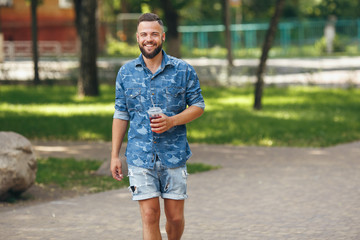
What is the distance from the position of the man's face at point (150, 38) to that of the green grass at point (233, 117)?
7.88 meters

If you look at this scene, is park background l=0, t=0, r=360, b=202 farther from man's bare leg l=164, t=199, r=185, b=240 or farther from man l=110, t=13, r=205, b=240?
man l=110, t=13, r=205, b=240

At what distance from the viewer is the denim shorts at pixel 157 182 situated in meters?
4.67

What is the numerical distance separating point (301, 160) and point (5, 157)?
15.4 feet

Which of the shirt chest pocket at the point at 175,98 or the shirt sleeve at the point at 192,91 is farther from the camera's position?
the shirt sleeve at the point at 192,91

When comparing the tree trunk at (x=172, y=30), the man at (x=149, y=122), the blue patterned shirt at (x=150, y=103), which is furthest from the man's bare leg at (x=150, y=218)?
the tree trunk at (x=172, y=30)

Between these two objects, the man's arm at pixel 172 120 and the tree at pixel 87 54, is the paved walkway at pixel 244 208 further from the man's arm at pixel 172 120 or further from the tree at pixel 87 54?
the tree at pixel 87 54

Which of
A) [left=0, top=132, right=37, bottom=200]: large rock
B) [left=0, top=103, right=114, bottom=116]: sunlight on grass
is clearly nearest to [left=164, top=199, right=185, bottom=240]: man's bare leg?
[left=0, top=132, right=37, bottom=200]: large rock

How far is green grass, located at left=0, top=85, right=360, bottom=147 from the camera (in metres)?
13.1

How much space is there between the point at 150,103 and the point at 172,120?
24cm

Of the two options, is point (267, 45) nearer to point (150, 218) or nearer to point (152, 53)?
point (152, 53)

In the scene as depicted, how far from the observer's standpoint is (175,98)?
4703 millimetres

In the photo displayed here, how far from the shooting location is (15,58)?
43406mm

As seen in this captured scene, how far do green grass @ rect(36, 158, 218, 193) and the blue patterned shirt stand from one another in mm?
4215

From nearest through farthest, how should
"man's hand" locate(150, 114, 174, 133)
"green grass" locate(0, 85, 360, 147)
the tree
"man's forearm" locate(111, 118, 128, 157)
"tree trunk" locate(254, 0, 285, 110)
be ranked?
1. "man's hand" locate(150, 114, 174, 133)
2. "man's forearm" locate(111, 118, 128, 157)
3. "green grass" locate(0, 85, 360, 147)
4. "tree trunk" locate(254, 0, 285, 110)
5. the tree
